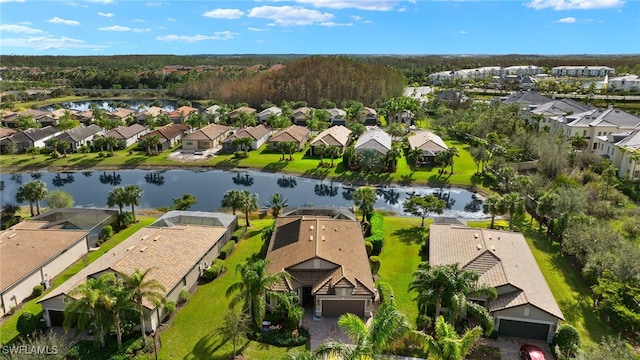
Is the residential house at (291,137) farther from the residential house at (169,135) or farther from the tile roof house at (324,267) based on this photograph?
the tile roof house at (324,267)

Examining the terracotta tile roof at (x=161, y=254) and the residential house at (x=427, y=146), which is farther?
the residential house at (x=427, y=146)

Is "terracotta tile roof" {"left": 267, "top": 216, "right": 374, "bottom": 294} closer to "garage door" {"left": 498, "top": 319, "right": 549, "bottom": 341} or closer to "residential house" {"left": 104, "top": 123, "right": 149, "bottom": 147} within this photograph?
"garage door" {"left": 498, "top": 319, "right": 549, "bottom": 341}

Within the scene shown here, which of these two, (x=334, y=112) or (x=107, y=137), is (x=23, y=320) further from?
(x=334, y=112)

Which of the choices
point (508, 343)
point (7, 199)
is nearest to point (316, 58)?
point (7, 199)

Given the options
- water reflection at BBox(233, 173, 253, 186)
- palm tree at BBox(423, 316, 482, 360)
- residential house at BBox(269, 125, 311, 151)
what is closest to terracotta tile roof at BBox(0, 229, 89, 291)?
water reflection at BBox(233, 173, 253, 186)

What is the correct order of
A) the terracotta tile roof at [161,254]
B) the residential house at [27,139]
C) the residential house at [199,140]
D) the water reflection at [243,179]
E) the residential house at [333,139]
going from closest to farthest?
the terracotta tile roof at [161,254]
the water reflection at [243,179]
the residential house at [333,139]
the residential house at [27,139]
the residential house at [199,140]

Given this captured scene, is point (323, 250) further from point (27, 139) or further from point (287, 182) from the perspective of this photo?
point (27, 139)

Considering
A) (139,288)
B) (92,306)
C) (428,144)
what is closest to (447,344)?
(139,288)

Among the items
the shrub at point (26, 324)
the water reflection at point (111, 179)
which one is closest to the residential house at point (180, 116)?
the water reflection at point (111, 179)
